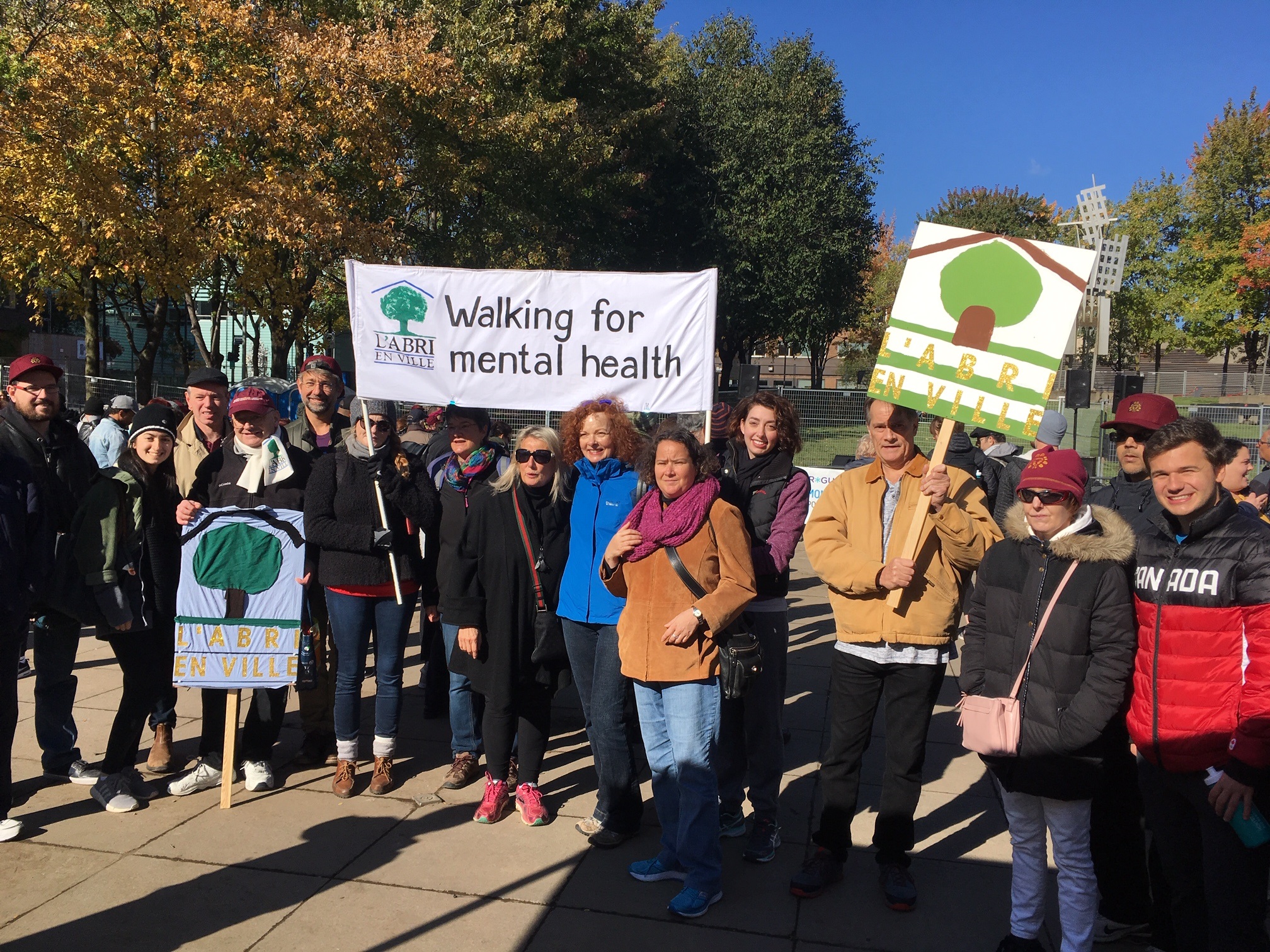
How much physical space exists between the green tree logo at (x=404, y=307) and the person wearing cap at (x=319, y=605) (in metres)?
0.47

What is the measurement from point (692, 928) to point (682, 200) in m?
28.0

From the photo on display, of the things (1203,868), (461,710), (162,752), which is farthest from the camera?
(162,752)

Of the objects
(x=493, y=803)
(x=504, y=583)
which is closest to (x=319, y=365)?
(x=504, y=583)

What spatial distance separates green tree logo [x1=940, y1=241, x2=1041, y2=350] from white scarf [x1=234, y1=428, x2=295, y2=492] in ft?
10.8

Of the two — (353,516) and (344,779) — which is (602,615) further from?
(344,779)

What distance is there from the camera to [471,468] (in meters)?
5.02

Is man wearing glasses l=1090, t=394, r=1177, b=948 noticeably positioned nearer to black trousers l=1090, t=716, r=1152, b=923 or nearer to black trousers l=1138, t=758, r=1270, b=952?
black trousers l=1090, t=716, r=1152, b=923

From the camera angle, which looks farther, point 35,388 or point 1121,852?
point 35,388

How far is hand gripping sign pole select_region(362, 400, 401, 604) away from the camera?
4695 millimetres

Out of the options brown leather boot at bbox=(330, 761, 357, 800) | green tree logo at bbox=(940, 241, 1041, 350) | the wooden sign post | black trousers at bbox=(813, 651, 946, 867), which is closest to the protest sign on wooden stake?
green tree logo at bbox=(940, 241, 1041, 350)

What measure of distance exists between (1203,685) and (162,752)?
4893 mm

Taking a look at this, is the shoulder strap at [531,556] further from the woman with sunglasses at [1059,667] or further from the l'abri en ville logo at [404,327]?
the woman with sunglasses at [1059,667]

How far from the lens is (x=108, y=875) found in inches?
154

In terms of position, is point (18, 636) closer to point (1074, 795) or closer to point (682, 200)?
point (1074, 795)
